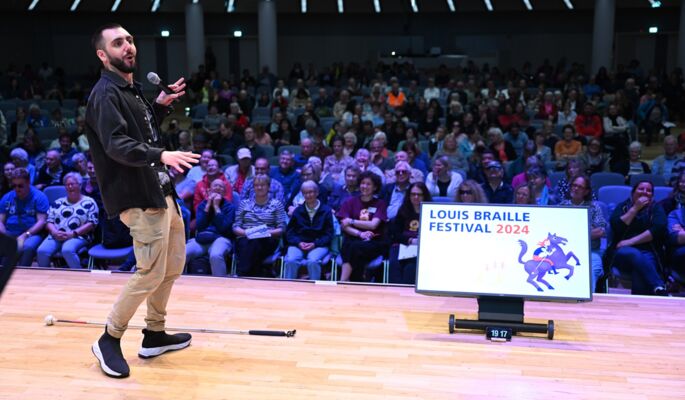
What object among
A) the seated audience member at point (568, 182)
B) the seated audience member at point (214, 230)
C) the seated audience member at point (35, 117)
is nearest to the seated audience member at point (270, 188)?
the seated audience member at point (214, 230)

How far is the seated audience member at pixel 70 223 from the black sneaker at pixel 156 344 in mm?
2294

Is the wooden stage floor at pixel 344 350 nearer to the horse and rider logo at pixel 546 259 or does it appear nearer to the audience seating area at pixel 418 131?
the horse and rider logo at pixel 546 259

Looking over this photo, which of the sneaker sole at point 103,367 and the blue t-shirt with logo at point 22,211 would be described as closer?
the sneaker sole at point 103,367

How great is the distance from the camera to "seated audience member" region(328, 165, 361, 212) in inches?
227

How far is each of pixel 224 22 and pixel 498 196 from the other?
13.5 meters

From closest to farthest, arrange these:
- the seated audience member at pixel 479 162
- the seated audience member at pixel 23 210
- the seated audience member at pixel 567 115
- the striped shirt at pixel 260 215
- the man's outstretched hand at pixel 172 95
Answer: the man's outstretched hand at pixel 172 95 → the striped shirt at pixel 260 215 → the seated audience member at pixel 23 210 → the seated audience member at pixel 479 162 → the seated audience member at pixel 567 115

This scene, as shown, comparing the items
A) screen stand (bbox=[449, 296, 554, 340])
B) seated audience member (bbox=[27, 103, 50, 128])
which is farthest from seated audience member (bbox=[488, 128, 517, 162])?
seated audience member (bbox=[27, 103, 50, 128])

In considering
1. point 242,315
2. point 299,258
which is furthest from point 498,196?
point 242,315

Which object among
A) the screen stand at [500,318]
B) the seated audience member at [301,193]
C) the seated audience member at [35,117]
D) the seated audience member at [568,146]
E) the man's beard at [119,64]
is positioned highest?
the man's beard at [119,64]

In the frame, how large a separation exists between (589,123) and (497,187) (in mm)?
3727

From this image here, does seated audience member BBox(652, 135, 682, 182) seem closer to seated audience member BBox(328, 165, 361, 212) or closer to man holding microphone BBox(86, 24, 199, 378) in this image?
seated audience member BBox(328, 165, 361, 212)

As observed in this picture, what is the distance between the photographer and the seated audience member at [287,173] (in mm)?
6609

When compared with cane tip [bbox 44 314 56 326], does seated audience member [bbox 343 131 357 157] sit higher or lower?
higher

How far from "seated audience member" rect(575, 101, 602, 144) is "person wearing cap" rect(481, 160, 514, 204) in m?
3.53
